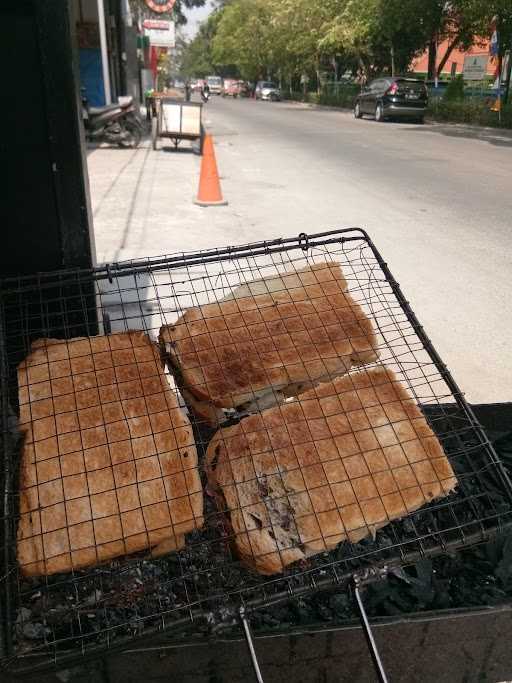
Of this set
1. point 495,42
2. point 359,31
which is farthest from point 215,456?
point 359,31

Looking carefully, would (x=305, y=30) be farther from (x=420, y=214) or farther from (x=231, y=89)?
(x=420, y=214)

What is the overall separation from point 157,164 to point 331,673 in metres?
12.4

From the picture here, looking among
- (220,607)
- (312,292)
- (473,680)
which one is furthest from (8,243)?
(473,680)

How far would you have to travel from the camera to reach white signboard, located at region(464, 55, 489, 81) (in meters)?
25.3

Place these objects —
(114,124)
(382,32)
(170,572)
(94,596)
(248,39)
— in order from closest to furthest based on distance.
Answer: (94,596)
(170,572)
(114,124)
(382,32)
(248,39)

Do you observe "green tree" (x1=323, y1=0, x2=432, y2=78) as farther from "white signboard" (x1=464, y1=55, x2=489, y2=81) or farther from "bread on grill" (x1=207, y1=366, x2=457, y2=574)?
"bread on grill" (x1=207, y1=366, x2=457, y2=574)

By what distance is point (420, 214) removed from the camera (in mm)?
8016

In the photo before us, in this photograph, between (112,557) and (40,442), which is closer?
(112,557)

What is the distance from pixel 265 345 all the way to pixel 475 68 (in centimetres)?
2884

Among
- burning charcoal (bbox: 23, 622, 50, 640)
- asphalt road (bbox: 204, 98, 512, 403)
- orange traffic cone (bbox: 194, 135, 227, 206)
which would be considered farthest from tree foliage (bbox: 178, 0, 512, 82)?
burning charcoal (bbox: 23, 622, 50, 640)

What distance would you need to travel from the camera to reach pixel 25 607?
1.62m

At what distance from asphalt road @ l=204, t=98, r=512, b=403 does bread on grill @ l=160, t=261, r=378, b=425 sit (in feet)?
6.19

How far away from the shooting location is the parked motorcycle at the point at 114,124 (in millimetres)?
14758

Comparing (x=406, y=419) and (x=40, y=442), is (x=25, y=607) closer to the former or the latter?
(x=40, y=442)
